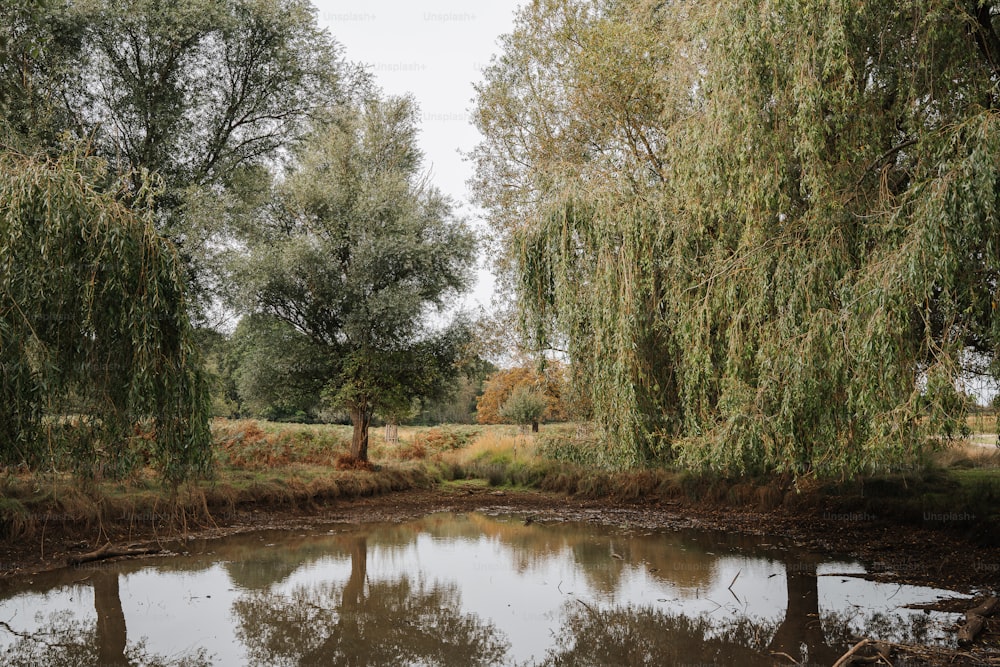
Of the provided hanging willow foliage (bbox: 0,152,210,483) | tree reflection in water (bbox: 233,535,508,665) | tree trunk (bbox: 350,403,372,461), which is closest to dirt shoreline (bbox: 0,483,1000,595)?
tree trunk (bbox: 350,403,372,461)

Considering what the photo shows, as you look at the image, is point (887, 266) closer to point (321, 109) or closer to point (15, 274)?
point (15, 274)

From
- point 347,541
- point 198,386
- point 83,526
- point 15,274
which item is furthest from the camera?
point 347,541

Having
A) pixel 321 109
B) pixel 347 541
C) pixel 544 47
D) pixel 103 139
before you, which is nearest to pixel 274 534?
pixel 347 541

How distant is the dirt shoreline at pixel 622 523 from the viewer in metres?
9.84

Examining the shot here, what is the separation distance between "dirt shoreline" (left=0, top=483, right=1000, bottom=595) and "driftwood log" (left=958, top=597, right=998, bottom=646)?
→ 1299 millimetres

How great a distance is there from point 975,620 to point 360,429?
14313 millimetres

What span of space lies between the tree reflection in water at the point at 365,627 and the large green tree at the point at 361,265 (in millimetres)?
8713

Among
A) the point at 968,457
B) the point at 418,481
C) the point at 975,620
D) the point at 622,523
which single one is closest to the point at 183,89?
the point at 418,481

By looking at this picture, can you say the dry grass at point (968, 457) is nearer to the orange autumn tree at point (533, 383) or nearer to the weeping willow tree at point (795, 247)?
the weeping willow tree at point (795, 247)

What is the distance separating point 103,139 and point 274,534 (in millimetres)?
8840

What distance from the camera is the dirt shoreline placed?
984 cm

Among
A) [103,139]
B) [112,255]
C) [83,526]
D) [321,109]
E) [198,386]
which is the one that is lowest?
[83,526]

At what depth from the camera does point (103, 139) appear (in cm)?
1441

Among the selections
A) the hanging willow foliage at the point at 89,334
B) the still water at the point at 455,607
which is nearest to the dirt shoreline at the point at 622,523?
the still water at the point at 455,607
